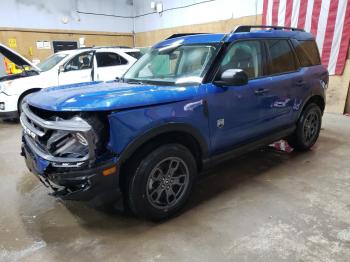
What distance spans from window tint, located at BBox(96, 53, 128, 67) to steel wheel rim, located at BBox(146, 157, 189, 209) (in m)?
5.27

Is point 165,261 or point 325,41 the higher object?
point 325,41

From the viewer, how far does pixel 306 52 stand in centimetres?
394

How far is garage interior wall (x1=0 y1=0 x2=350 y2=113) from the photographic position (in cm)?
916

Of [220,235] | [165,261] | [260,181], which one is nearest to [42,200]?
[165,261]

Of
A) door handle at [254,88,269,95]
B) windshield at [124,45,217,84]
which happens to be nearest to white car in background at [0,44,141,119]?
windshield at [124,45,217,84]

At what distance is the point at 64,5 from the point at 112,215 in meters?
10.7

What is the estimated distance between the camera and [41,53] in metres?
10.8

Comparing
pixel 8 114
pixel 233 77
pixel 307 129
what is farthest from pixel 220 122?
pixel 8 114

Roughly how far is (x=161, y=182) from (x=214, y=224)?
577 millimetres

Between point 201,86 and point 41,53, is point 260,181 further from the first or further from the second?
point 41,53

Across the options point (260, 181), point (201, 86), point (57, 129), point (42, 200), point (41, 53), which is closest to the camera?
point (57, 129)

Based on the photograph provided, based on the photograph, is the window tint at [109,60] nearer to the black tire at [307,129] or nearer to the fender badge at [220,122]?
the black tire at [307,129]

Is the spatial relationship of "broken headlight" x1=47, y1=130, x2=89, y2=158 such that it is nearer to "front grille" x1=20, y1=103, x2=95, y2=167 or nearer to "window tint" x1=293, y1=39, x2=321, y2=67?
"front grille" x1=20, y1=103, x2=95, y2=167

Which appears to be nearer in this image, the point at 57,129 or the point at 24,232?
the point at 57,129
